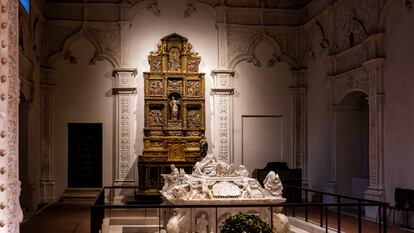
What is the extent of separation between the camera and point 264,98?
16812mm

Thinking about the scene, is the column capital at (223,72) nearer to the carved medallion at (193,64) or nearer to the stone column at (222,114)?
the stone column at (222,114)

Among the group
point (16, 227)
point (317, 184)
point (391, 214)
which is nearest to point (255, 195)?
point (391, 214)

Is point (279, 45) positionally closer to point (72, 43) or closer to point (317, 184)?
point (317, 184)

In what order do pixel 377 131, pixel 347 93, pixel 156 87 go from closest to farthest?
pixel 377 131, pixel 347 93, pixel 156 87

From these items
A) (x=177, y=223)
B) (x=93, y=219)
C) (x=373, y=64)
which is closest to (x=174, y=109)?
(x=373, y=64)

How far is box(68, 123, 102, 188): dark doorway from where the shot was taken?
52.5 feet

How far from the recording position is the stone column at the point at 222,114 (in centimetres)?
1641

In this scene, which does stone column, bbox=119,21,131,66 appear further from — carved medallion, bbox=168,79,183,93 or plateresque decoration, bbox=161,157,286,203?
plateresque decoration, bbox=161,157,286,203

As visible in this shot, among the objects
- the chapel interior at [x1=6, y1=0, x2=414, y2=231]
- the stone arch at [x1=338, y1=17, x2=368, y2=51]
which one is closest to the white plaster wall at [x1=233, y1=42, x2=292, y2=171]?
the chapel interior at [x1=6, y1=0, x2=414, y2=231]

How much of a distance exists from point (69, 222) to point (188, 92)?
5.74 meters

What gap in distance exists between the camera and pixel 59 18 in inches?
635

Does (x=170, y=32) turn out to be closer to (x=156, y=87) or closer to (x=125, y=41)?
(x=125, y=41)

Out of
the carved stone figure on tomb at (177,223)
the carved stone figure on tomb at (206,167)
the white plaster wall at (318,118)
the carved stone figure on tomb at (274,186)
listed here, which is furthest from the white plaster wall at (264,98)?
the carved stone figure on tomb at (177,223)

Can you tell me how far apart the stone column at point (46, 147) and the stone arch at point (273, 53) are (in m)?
5.43
